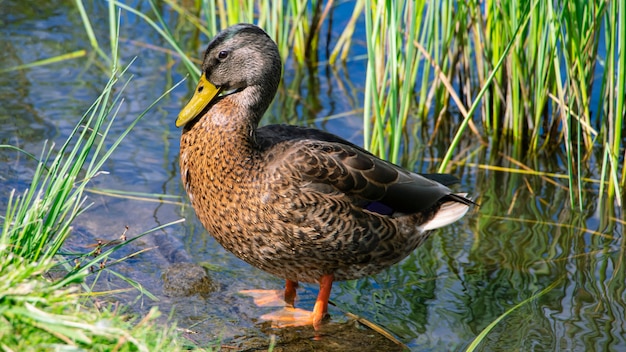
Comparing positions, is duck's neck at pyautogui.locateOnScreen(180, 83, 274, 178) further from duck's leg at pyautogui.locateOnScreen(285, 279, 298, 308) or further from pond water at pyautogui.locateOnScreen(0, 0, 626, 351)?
duck's leg at pyautogui.locateOnScreen(285, 279, 298, 308)

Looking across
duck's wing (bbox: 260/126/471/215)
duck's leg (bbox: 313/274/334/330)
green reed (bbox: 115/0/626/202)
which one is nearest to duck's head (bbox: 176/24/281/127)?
duck's wing (bbox: 260/126/471/215)

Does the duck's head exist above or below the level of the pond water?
above

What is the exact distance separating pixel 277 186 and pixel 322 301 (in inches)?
25.2

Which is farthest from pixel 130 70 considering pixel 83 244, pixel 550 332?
pixel 550 332

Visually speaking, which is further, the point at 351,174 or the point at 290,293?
the point at 290,293

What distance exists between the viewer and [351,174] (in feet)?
12.5

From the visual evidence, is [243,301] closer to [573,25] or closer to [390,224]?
[390,224]

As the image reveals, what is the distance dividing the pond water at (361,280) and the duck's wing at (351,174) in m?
0.56

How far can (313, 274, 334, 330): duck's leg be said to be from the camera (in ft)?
12.8

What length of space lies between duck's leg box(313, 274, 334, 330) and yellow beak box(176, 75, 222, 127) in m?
0.96

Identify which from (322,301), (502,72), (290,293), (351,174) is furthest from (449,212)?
(502,72)

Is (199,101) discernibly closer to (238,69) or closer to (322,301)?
(238,69)

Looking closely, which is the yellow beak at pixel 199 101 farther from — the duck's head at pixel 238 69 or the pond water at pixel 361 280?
the pond water at pixel 361 280

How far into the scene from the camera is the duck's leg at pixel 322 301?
12.8 ft
